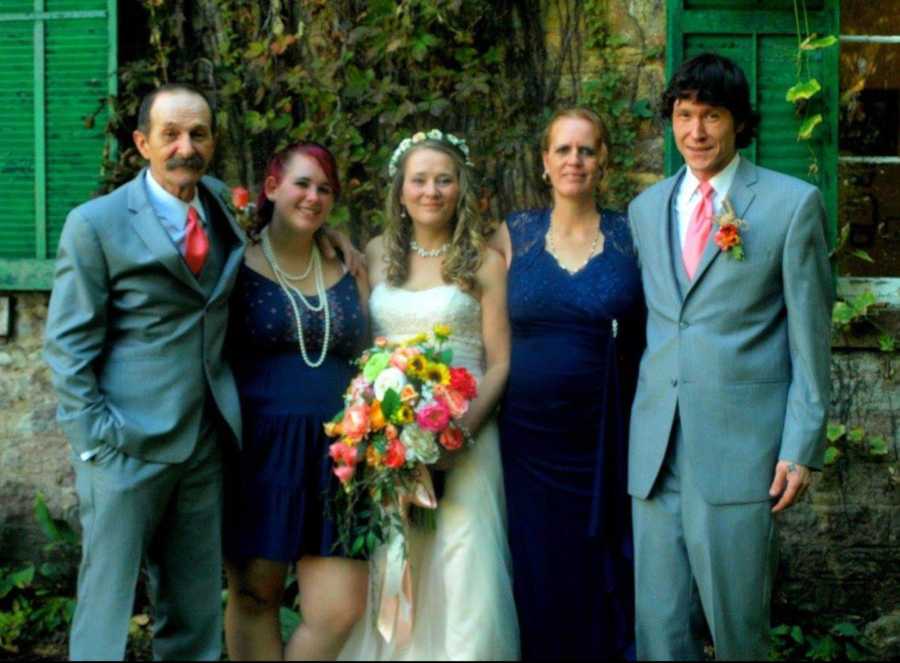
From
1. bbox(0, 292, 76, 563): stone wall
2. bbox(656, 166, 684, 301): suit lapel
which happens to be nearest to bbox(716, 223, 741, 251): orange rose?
bbox(656, 166, 684, 301): suit lapel

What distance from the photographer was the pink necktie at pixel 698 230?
4.43 metres

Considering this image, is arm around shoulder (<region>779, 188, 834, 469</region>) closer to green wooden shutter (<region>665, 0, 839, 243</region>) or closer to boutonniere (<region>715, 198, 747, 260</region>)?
boutonniere (<region>715, 198, 747, 260</region>)

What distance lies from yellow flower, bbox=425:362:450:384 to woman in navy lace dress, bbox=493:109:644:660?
1.27 ft

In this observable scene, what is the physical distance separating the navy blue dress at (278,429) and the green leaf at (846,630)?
8.39 feet

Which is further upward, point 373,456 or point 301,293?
point 301,293

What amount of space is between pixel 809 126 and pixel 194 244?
2843mm

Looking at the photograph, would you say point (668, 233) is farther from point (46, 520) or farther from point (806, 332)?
point (46, 520)

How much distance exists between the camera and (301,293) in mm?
4789

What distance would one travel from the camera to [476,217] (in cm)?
496

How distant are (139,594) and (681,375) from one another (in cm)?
302

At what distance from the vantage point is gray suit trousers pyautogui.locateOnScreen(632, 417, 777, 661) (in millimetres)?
4324

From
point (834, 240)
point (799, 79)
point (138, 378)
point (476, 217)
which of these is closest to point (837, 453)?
point (834, 240)

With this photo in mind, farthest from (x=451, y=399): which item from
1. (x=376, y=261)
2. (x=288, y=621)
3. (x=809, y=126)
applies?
(x=809, y=126)

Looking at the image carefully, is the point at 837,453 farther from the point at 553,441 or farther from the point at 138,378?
the point at 138,378
